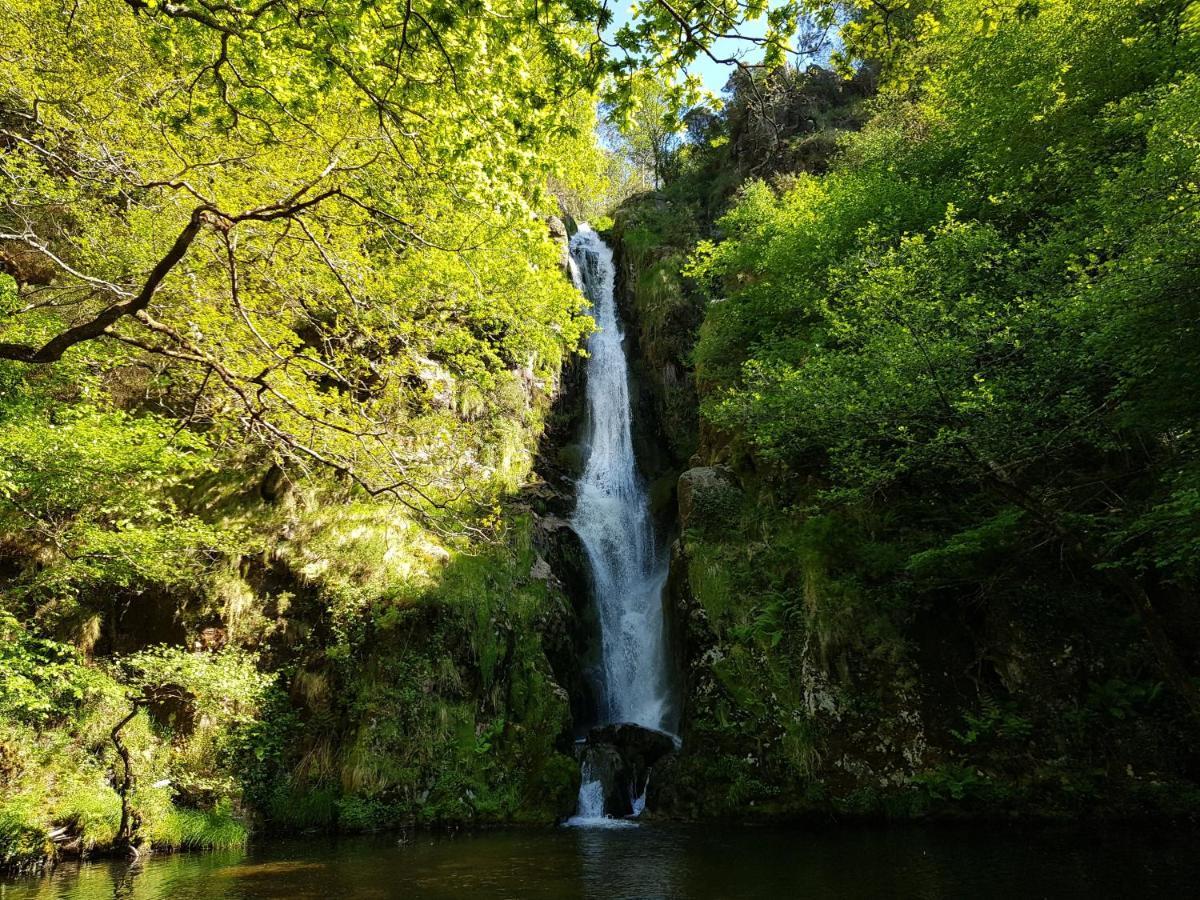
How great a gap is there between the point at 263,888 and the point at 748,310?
14.3m

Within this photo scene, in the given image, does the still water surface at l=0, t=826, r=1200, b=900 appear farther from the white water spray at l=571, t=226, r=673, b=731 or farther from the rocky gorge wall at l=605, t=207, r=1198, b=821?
the white water spray at l=571, t=226, r=673, b=731

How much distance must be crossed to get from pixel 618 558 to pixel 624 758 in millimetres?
5894

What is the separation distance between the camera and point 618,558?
16.9 m

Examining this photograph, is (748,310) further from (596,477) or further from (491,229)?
(491,229)

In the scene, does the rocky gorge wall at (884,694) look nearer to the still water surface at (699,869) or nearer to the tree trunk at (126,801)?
the still water surface at (699,869)

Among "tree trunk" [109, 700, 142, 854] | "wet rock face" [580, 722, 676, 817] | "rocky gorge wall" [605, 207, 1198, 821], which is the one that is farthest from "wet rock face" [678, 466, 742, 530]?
"tree trunk" [109, 700, 142, 854]

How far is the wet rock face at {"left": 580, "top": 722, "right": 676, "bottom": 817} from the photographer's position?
36.7ft

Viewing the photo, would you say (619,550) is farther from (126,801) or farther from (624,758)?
(126,801)

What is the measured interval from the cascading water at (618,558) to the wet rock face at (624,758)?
211 millimetres

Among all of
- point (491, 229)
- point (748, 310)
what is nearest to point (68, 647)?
point (491, 229)

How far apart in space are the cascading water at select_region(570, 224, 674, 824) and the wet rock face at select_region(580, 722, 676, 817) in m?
0.21

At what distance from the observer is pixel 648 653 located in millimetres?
14625

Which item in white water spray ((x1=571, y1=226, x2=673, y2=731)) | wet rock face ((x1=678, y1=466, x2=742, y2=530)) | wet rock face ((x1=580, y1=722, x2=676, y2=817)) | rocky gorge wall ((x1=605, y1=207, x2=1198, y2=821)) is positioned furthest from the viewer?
white water spray ((x1=571, y1=226, x2=673, y2=731))

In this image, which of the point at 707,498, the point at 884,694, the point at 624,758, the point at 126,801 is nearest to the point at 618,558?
the point at 707,498
